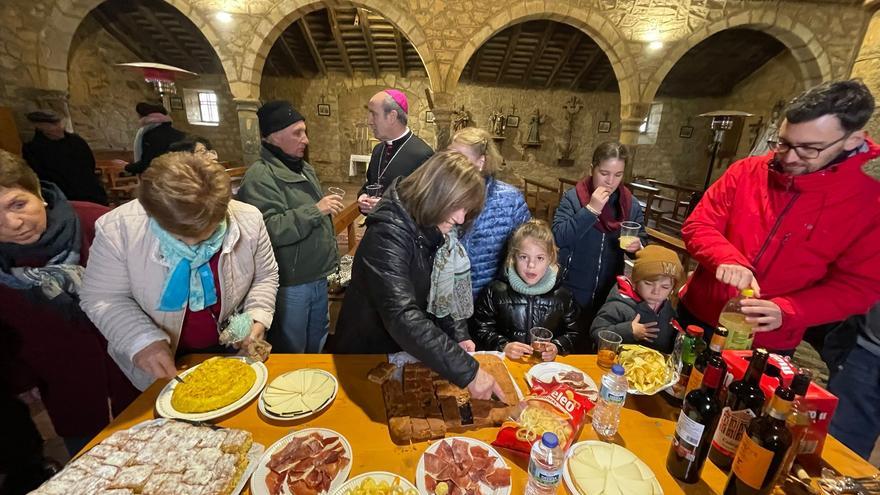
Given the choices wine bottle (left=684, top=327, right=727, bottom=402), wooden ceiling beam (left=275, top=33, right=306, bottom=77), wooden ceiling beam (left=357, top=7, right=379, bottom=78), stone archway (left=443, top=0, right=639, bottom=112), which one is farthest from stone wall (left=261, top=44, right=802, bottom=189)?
wine bottle (left=684, top=327, right=727, bottom=402)

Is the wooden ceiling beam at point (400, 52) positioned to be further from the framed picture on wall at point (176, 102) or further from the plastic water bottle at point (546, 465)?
the plastic water bottle at point (546, 465)

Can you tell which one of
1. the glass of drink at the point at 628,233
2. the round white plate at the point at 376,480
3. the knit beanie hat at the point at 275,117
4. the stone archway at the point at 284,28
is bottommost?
the round white plate at the point at 376,480

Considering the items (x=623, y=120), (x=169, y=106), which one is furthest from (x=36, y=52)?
(x=623, y=120)

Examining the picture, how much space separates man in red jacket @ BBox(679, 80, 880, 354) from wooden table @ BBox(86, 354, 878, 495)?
591mm

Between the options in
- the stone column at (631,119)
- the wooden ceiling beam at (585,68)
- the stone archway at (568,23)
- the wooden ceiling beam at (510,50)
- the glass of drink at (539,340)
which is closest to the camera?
the glass of drink at (539,340)

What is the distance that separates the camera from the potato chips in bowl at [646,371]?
1415mm

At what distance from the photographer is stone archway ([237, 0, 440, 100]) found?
6.29 meters

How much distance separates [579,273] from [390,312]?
164cm

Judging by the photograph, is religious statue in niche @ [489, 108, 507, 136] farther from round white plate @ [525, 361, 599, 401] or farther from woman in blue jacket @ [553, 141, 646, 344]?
round white plate @ [525, 361, 599, 401]

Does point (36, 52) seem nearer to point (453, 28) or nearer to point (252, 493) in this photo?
point (453, 28)

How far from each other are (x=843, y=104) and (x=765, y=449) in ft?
4.48

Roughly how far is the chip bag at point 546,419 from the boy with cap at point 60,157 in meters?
5.26

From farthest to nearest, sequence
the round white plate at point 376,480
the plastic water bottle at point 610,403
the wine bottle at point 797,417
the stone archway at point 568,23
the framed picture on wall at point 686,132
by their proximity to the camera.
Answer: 1. the framed picture on wall at point 686,132
2. the stone archway at point 568,23
3. the plastic water bottle at point 610,403
4. the round white plate at point 376,480
5. the wine bottle at point 797,417

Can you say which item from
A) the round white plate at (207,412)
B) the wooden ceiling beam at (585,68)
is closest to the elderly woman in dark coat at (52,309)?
the round white plate at (207,412)
